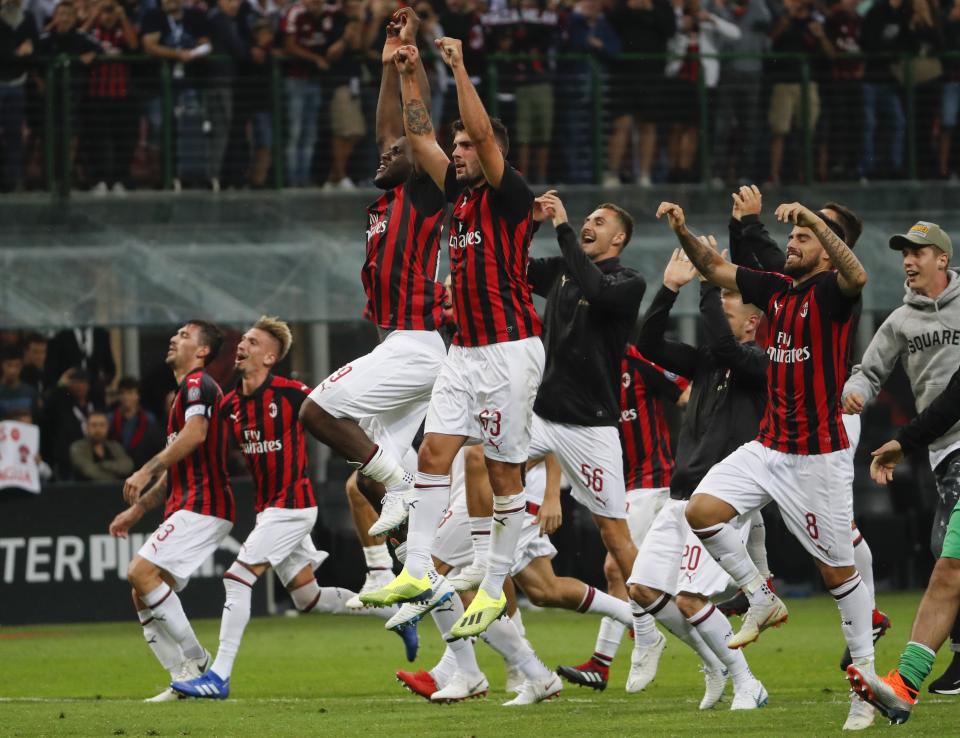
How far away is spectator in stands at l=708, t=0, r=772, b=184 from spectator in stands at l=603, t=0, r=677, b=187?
767mm

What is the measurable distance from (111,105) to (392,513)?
38.0 feet

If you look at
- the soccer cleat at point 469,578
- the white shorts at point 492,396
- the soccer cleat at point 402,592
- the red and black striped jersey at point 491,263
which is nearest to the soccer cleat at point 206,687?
the soccer cleat at point 469,578

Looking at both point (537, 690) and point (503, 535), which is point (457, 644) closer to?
point (537, 690)

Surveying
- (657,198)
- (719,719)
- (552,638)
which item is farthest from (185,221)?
(719,719)

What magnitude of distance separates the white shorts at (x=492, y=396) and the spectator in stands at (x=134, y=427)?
9562 millimetres

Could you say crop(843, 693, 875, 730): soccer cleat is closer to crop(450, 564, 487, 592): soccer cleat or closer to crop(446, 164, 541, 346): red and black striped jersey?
crop(450, 564, 487, 592): soccer cleat

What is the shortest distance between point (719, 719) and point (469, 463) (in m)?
2.13

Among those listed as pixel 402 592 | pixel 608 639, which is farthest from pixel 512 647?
pixel 402 592

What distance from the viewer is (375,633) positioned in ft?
57.0

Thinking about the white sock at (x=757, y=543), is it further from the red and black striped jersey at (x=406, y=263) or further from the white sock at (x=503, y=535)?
the red and black striped jersey at (x=406, y=263)

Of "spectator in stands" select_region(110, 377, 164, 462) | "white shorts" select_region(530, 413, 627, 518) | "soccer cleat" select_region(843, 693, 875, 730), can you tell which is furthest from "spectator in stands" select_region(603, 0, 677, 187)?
"soccer cleat" select_region(843, 693, 875, 730)

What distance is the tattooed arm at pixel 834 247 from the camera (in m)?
8.52

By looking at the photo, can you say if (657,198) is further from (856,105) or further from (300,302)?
(300,302)

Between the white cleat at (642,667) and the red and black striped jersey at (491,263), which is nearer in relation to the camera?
the red and black striped jersey at (491,263)
